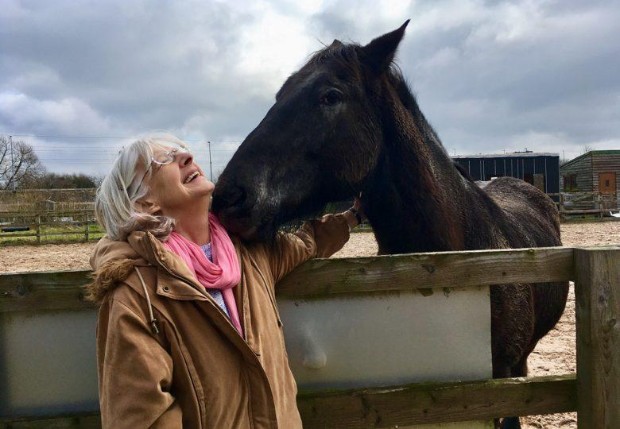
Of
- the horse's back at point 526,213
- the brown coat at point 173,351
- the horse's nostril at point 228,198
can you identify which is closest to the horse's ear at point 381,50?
the horse's nostril at point 228,198

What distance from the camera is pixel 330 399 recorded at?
2006 mm

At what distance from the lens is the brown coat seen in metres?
1.35

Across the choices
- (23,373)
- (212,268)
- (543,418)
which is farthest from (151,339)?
(543,418)

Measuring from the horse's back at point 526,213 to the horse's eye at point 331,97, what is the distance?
63.4 inches

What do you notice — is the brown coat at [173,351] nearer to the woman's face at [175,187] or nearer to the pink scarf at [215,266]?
the pink scarf at [215,266]

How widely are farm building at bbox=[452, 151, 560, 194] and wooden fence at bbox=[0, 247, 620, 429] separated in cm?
2557

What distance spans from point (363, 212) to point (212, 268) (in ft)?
3.74

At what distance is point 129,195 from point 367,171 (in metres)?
1.26

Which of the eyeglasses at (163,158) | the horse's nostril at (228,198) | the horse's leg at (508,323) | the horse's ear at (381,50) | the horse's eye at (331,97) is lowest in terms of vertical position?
the horse's leg at (508,323)

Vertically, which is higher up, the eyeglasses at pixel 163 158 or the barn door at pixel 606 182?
the barn door at pixel 606 182

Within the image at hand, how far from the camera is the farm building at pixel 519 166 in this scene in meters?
26.5

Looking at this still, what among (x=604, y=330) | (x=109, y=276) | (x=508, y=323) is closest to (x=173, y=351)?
(x=109, y=276)

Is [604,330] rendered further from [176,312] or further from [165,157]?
[165,157]

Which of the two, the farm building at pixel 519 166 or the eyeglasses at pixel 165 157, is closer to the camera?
the eyeglasses at pixel 165 157
